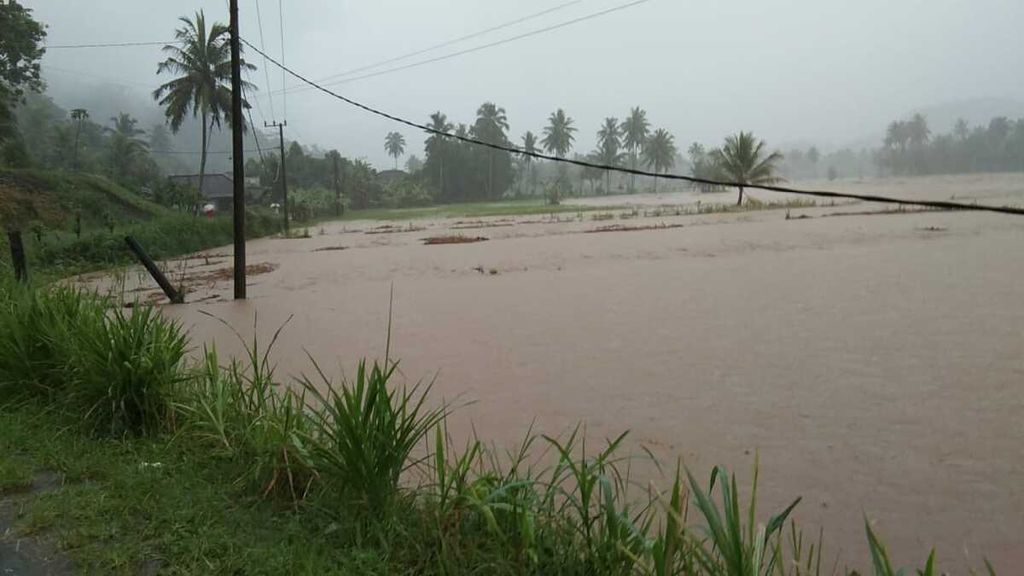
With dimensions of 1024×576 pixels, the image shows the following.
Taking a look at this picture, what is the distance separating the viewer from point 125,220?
2012cm

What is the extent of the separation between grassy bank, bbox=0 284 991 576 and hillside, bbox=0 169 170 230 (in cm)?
1608

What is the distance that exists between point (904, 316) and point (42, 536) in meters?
6.86

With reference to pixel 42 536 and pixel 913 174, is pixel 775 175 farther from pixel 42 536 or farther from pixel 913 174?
pixel 42 536

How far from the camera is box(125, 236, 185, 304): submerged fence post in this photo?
23.3 ft

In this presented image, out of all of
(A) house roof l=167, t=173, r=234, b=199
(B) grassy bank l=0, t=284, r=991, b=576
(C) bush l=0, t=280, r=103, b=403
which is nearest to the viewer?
(B) grassy bank l=0, t=284, r=991, b=576

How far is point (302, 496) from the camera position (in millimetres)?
2375

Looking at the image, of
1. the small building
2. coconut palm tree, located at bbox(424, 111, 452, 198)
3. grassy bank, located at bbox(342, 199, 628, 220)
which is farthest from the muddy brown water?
coconut palm tree, located at bbox(424, 111, 452, 198)

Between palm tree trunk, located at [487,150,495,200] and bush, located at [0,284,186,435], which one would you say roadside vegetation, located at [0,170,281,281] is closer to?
bush, located at [0,284,186,435]

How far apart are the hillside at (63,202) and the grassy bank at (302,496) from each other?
52.8 feet

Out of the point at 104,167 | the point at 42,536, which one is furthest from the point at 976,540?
the point at 104,167

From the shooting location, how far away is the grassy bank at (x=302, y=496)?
181cm

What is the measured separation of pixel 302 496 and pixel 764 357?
3927mm

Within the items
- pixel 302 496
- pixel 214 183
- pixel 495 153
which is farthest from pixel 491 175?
pixel 302 496

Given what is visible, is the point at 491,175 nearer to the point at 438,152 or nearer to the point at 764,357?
the point at 438,152
